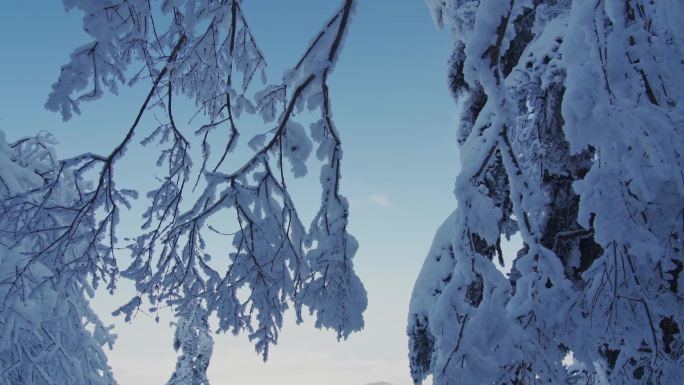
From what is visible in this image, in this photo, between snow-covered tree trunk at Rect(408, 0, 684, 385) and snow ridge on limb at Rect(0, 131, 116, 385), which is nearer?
snow-covered tree trunk at Rect(408, 0, 684, 385)

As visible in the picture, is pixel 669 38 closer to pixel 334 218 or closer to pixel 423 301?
pixel 334 218

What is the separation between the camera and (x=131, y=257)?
10.3ft

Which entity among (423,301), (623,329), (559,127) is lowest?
(623,329)

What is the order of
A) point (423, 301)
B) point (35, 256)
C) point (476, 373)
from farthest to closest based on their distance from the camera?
point (423, 301) < point (35, 256) < point (476, 373)

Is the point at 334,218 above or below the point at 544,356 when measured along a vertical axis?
above

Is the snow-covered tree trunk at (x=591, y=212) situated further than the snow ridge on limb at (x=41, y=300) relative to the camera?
No

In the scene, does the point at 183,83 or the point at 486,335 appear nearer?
the point at 486,335

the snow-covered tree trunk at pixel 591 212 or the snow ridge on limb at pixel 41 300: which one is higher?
the snow ridge on limb at pixel 41 300

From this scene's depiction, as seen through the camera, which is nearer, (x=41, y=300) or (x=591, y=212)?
(x=591, y=212)

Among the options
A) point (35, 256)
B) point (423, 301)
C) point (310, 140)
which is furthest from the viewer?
point (423, 301)

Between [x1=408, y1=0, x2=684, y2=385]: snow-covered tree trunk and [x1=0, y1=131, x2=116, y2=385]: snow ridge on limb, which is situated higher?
[x1=0, y1=131, x2=116, y2=385]: snow ridge on limb

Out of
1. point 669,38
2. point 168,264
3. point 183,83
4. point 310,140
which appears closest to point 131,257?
point 168,264

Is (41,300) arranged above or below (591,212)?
above

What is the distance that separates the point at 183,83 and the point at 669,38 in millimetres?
2803
